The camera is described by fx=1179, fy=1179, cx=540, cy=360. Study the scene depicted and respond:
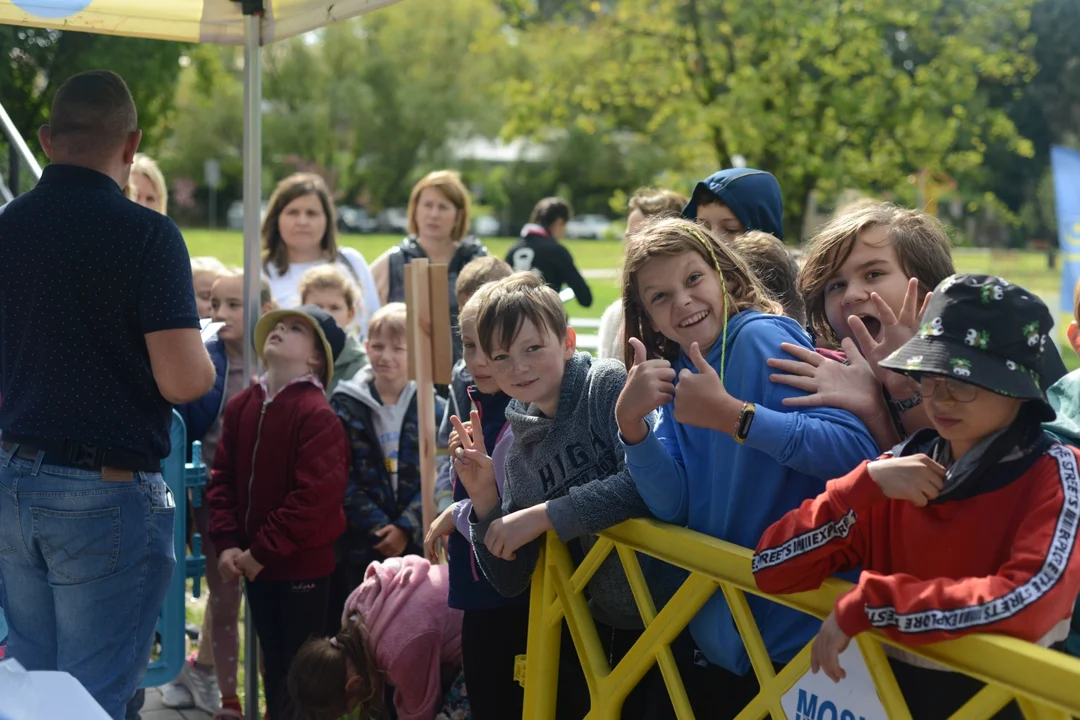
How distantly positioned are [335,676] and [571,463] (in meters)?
1.34

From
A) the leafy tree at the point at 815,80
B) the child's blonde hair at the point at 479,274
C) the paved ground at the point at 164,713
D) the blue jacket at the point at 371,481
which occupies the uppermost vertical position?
the leafy tree at the point at 815,80

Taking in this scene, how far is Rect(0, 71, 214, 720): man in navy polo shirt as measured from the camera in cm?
312

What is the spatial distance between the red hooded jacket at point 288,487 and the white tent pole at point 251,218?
12.2 inches

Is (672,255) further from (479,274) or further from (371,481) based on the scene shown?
(371,481)

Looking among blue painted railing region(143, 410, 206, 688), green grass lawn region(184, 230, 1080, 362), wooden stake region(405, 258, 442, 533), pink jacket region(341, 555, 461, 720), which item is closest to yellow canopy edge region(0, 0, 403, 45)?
wooden stake region(405, 258, 442, 533)

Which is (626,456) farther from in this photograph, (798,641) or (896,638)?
(896,638)

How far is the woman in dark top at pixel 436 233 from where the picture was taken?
6395mm

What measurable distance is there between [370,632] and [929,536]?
2.25m

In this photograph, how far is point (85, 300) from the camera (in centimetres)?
312

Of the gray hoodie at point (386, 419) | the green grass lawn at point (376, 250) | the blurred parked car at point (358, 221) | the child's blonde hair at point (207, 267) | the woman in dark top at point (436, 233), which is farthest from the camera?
the blurred parked car at point (358, 221)

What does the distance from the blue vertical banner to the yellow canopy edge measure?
7.58 m

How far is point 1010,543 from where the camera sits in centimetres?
198

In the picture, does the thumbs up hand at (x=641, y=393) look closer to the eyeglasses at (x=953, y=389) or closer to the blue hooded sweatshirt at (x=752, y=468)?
the blue hooded sweatshirt at (x=752, y=468)

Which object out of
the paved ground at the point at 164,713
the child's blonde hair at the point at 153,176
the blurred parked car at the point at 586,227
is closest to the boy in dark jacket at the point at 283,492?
the paved ground at the point at 164,713
